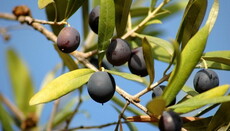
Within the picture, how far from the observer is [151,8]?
4.51 feet

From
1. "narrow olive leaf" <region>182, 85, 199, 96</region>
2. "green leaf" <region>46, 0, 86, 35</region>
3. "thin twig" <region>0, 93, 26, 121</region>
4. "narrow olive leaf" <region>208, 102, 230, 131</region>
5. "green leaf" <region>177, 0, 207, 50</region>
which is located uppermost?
"green leaf" <region>177, 0, 207, 50</region>

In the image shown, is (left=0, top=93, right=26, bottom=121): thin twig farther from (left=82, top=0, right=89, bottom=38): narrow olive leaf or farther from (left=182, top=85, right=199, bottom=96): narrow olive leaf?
(left=182, top=85, right=199, bottom=96): narrow olive leaf

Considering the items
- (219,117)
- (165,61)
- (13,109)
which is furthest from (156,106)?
(13,109)

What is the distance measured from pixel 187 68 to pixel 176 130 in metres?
0.16

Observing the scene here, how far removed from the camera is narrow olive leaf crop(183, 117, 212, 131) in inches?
40.6

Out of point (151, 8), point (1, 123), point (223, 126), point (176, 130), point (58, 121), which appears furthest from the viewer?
point (58, 121)

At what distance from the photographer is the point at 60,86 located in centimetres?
93

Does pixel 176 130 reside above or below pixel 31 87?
above

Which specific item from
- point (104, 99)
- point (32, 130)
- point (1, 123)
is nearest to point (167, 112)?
point (104, 99)

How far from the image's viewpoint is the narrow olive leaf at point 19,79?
2.14 meters

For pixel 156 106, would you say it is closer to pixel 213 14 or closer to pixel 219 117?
pixel 219 117

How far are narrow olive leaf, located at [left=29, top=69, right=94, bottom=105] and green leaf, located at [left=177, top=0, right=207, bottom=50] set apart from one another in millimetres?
280

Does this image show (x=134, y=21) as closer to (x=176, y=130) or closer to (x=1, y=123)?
(x=1, y=123)

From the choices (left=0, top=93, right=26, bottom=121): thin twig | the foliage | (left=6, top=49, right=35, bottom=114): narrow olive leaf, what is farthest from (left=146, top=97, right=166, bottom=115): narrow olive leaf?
(left=6, top=49, right=35, bottom=114): narrow olive leaf
